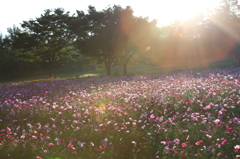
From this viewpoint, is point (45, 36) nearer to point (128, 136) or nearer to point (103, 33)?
point (103, 33)

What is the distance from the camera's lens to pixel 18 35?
36.5 m

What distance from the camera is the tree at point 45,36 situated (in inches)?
1435

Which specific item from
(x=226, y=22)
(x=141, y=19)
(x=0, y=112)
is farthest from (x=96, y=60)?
(x=0, y=112)

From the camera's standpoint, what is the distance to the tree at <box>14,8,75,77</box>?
3644 centimetres

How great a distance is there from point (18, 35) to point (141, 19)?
19.5m

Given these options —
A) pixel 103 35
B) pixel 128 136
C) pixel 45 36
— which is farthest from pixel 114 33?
pixel 128 136

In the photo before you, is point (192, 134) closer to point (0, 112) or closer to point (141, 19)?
point (0, 112)

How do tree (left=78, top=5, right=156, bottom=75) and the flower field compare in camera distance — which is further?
tree (left=78, top=5, right=156, bottom=75)

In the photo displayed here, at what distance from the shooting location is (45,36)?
37344mm

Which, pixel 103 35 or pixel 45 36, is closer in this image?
pixel 103 35

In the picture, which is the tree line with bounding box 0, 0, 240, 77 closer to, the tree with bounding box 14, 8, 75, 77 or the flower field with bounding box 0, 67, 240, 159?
the tree with bounding box 14, 8, 75, 77

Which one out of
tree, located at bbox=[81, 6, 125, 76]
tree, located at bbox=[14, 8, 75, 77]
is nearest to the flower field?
tree, located at bbox=[81, 6, 125, 76]

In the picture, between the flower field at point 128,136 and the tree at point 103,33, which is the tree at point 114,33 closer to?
the tree at point 103,33

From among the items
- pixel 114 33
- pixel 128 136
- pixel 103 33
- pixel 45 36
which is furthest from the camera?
pixel 45 36
